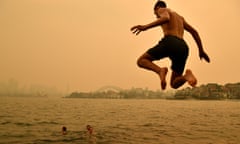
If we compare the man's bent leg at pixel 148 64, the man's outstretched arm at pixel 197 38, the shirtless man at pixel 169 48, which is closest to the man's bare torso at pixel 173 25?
the shirtless man at pixel 169 48

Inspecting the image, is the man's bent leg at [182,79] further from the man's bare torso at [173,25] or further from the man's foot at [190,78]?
the man's bare torso at [173,25]

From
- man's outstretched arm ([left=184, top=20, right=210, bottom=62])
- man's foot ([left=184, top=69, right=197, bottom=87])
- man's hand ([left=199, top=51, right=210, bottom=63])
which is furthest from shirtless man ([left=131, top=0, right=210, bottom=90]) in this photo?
man's hand ([left=199, top=51, right=210, bottom=63])

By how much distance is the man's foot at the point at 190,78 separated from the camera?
4.25 meters

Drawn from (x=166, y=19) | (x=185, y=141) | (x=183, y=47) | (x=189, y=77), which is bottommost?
(x=185, y=141)

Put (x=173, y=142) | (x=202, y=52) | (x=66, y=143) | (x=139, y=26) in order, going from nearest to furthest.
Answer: (x=139, y=26)
(x=202, y=52)
(x=66, y=143)
(x=173, y=142)

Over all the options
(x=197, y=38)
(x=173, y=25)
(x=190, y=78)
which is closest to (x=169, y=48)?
(x=173, y=25)

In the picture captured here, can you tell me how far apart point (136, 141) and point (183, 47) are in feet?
66.0

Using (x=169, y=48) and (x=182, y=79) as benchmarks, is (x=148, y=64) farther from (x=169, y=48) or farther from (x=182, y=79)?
(x=182, y=79)

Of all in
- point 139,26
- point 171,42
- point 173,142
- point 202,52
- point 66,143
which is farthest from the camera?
point 173,142

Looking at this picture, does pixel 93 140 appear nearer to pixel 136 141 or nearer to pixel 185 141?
pixel 136 141

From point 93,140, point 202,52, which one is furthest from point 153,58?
point 93,140

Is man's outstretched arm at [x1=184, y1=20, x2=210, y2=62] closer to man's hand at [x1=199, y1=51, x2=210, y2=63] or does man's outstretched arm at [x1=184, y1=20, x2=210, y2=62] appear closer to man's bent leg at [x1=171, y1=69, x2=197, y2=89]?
man's hand at [x1=199, y1=51, x2=210, y2=63]

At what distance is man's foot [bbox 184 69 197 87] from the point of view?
13.9 feet

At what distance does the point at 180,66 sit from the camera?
14.4 feet
